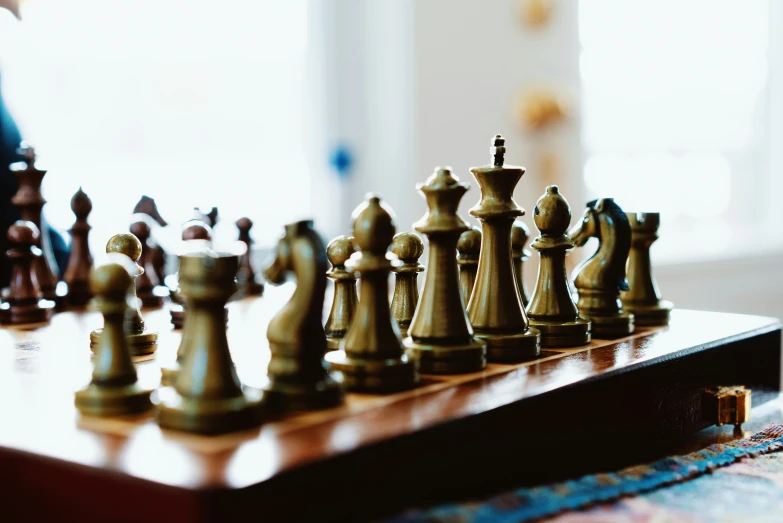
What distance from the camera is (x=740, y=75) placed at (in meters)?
4.51

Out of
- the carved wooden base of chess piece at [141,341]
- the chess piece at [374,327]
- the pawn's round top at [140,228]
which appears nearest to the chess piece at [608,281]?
the chess piece at [374,327]

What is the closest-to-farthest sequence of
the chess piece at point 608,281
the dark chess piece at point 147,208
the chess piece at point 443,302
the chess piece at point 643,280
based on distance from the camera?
the chess piece at point 443,302 < the chess piece at point 608,281 < the chess piece at point 643,280 < the dark chess piece at point 147,208

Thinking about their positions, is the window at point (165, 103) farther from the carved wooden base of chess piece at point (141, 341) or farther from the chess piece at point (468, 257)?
the chess piece at point (468, 257)

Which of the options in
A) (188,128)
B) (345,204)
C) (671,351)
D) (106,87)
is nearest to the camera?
(671,351)

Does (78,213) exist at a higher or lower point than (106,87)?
lower

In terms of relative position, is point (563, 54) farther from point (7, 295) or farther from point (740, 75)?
point (7, 295)

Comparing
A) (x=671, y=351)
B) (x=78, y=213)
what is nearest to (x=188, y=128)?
(x=78, y=213)

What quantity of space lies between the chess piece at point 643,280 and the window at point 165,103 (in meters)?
1.39

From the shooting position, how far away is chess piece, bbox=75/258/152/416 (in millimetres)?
717

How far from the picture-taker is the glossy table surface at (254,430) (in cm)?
59

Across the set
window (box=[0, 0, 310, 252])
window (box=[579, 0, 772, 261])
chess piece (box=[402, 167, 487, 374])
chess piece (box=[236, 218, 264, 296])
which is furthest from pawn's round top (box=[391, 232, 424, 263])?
window (box=[579, 0, 772, 261])

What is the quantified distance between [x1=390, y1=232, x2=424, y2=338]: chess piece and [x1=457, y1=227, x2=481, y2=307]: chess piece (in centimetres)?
9

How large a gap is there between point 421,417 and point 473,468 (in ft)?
0.21

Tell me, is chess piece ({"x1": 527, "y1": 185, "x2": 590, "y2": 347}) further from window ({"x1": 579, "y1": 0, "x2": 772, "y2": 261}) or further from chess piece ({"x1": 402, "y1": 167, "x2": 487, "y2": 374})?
window ({"x1": 579, "y1": 0, "x2": 772, "y2": 261})
